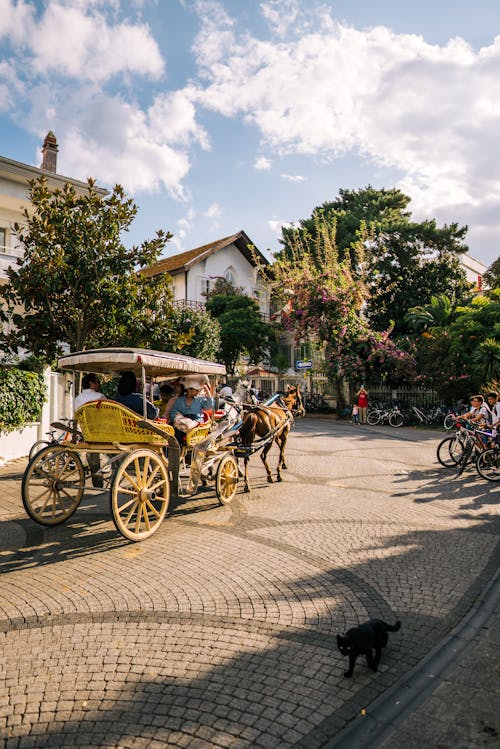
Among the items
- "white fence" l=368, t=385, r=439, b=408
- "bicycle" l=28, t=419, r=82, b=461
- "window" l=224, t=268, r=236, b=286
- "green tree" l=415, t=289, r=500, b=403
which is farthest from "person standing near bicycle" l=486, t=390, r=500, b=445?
"window" l=224, t=268, r=236, b=286

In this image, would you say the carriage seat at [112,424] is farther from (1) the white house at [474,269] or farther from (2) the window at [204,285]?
(1) the white house at [474,269]

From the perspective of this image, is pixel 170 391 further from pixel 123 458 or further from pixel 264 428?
pixel 123 458

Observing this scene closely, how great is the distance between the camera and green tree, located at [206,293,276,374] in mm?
36375

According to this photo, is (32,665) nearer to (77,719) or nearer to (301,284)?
(77,719)

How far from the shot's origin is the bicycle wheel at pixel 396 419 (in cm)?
2620

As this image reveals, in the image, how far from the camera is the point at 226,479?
28.5ft

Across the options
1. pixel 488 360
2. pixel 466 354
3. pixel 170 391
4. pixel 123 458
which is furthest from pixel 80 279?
pixel 466 354

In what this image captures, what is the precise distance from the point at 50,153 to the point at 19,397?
1596cm

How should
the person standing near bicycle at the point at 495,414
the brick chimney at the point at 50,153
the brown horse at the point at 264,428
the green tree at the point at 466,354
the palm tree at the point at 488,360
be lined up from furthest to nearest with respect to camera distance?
the brick chimney at the point at 50,153, the green tree at the point at 466,354, the palm tree at the point at 488,360, the person standing near bicycle at the point at 495,414, the brown horse at the point at 264,428

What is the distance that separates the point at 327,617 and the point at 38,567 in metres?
3.13

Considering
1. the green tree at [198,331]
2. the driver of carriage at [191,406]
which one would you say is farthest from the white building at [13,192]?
the driver of carriage at [191,406]

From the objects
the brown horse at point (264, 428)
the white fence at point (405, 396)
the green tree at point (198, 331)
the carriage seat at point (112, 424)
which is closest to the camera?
the carriage seat at point (112, 424)

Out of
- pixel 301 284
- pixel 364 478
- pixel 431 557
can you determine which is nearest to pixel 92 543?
pixel 431 557

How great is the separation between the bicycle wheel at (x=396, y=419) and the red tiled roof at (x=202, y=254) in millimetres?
17336
